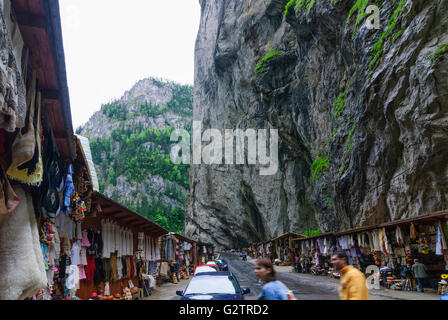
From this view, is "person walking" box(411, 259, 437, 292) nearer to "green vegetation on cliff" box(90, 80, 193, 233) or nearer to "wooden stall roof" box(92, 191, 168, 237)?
"wooden stall roof" box(92, 191, 168, 237)

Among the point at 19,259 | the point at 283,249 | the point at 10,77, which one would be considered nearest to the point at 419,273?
the point at 19,259

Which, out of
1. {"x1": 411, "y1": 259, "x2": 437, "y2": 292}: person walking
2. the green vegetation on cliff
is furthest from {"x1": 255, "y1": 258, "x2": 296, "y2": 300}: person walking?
the green vegetation on cliff

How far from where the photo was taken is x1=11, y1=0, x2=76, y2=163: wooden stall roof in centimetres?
385

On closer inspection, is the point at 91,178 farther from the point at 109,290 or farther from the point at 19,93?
the point at 109,290

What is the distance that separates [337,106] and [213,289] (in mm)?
19244

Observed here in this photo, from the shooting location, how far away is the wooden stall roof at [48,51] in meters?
3.85

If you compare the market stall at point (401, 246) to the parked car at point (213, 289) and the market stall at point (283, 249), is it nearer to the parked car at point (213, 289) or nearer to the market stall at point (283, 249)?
the parked car at point (213, 289)

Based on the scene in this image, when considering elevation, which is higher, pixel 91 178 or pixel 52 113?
pixel 52 113

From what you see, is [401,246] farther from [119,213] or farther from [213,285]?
[119,213]

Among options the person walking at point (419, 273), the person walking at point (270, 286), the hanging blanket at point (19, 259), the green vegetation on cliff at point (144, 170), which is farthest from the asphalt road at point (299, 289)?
the green vegetation on cliff at point (144, 170)

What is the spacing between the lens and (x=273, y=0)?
3734 cm

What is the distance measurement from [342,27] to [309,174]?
20395mm

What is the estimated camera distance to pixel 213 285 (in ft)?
26.2
